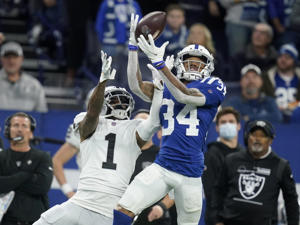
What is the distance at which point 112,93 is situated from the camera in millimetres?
7324

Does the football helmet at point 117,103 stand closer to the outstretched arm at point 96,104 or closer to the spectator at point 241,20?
the outstretched arm at point 96,104

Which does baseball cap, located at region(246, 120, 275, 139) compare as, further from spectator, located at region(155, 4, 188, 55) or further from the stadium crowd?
spectator, located at region(155, 4, 188, 55)

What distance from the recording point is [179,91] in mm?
6883

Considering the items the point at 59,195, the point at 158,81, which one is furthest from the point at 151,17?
the point at 59,195

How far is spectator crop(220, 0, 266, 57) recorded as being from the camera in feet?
39.6

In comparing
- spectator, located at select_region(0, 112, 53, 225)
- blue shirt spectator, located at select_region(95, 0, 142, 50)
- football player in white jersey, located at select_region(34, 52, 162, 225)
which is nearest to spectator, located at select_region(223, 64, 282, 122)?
blue shirt spectator, located at select_region(95, 0, 142, 50)

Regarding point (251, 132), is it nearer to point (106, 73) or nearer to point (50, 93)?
point (106, 73)

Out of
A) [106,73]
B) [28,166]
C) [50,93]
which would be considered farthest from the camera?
[50,93]

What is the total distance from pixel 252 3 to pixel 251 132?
12.8 ft

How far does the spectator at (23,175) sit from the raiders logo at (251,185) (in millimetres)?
1825

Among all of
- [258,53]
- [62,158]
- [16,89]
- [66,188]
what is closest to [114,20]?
[16,89]

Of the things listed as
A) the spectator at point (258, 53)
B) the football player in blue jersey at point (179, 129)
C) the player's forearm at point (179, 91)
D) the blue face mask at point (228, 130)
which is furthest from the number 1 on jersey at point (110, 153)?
the spectator at point (258, 53)

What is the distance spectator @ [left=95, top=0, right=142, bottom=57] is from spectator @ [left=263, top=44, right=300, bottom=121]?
71.9 inches

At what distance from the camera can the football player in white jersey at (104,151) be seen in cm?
700
